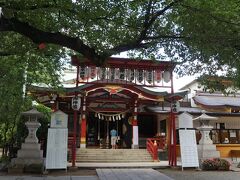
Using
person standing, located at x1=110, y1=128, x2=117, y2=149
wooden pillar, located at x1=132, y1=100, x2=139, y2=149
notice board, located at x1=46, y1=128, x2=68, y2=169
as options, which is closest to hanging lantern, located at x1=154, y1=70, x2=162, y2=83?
wooden pillar, located at x1=132, y1=100, x2=139, y2=149

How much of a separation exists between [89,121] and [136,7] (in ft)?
61.6

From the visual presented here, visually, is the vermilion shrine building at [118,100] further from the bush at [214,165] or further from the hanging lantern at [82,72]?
the bush at [214,165]

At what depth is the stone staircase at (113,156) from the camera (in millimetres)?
20516

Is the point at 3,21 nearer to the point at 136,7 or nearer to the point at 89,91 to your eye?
the point at 136,7

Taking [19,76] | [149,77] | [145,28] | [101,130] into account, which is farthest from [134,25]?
[101,130]

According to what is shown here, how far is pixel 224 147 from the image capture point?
25.2 meters

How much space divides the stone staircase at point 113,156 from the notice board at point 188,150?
4.86 m

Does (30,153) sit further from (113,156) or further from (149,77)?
(149,77)

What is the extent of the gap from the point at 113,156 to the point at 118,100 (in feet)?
17.3

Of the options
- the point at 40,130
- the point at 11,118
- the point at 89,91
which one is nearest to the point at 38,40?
the point at 11,118

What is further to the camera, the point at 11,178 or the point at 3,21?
the point at 11,178

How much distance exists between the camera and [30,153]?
1552 centimetres

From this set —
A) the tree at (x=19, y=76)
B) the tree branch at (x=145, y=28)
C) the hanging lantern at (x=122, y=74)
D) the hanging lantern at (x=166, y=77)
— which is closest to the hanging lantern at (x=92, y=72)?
the hanging lantern at (x=122, y=74)

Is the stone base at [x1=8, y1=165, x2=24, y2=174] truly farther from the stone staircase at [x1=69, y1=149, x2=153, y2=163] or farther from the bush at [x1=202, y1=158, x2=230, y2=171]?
the bush at [x1=202, y1=158, x2=230, y2=171]
